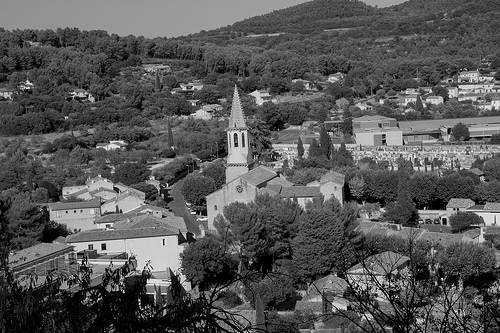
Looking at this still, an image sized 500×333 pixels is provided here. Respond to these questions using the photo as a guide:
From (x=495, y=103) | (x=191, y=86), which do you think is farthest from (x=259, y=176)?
(x=191, y=86)

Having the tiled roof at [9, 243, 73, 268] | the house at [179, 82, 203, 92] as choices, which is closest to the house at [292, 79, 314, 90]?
the house at [179, 82, 203, 92]

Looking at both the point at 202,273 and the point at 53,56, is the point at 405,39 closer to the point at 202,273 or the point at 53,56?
the point at 53,56

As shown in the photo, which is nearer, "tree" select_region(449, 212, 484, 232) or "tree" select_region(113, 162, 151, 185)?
"tree" select_region(449, 212, 484, 232)

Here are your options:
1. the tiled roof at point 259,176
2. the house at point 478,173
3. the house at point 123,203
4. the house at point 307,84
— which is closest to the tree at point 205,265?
the tiled roof at point 259,176

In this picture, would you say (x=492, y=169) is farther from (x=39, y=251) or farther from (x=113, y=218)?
(x=39, y=251)

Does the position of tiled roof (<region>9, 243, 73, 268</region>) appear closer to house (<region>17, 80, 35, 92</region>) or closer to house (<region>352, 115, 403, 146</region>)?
house (<region>352, 115, 403, 146</region>)

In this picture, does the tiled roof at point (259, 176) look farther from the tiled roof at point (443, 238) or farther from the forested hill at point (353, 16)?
the forested hill at point (353, 16)

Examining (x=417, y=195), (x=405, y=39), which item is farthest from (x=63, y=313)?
(x=405, y=39)
